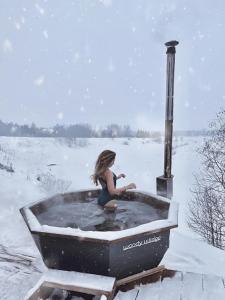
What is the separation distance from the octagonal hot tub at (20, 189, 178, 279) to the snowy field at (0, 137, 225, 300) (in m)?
0.44

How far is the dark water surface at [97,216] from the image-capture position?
3.86 metres

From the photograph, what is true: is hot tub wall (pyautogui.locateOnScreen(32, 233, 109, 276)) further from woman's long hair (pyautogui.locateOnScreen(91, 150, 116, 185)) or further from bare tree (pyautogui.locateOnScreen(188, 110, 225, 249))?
bare tree (pyautogui.locateOnScreen(188, 110, 225, 249))

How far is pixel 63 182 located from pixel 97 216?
13.7 metres

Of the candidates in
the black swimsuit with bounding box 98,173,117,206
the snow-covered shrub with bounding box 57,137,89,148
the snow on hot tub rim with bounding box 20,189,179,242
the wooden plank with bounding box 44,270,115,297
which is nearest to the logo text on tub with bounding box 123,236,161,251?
the snow on hot tub rim with bounding box 20,189,179,242

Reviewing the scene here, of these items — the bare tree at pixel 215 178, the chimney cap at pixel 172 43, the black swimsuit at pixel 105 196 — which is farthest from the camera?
the bare tree at pixel 215 178

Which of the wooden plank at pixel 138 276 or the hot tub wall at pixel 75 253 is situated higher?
the hot tub wall at pixel 75 253

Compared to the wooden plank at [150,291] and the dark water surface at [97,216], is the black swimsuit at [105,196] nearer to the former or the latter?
the dark water surface at [97,216]

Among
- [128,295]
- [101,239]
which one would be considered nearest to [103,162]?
[101,239]

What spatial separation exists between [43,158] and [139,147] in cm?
1747

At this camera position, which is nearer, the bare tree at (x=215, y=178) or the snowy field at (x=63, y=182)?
the snowy field at (x=63, y=182)

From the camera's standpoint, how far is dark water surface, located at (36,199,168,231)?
12.7ft

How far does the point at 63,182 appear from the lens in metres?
17.6

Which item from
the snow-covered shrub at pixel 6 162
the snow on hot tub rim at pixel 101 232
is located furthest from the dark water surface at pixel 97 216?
the snow-covered shrub at pixel 6 162

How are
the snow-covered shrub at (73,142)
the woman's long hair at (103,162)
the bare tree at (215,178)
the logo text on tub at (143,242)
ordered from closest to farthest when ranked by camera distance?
the logo text on tub at (143,242) → the woman's long hair at (103,162) → the bare tree at (215,178) → the snow-covered shrub at (73,142)
